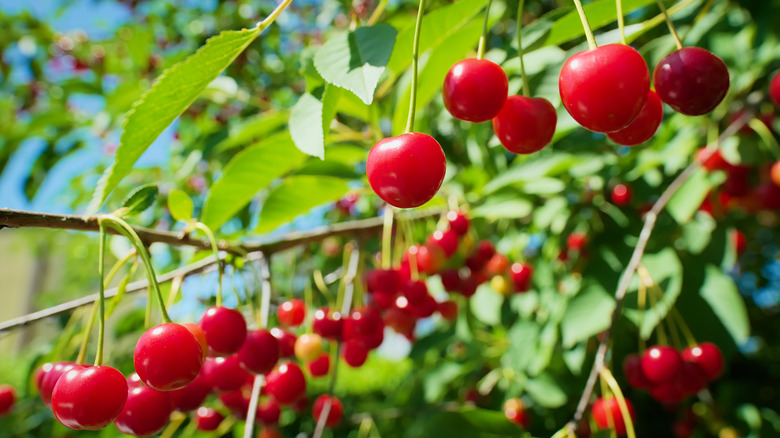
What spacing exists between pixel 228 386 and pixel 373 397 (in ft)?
11.6

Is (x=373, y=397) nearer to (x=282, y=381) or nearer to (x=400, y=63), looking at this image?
(x=282, y=381)

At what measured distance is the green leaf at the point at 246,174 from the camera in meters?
1.09

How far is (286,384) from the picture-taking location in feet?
3.92

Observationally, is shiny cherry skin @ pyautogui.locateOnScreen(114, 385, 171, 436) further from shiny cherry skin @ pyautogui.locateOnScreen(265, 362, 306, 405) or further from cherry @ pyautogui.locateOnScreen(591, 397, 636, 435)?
cherry @ pyautogui.locateOnScreen(591, 397, 636, 435)

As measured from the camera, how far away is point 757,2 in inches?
62.5

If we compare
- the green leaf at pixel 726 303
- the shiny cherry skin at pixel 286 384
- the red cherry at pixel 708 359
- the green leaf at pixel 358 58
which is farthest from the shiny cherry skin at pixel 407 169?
the green leaf at pixel 726 303

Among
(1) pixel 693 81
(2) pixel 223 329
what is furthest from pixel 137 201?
(1) pixel 693 81

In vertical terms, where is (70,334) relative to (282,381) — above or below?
above

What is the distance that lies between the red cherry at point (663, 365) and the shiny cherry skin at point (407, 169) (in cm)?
89

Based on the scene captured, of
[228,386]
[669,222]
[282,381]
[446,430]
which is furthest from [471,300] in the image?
[228,386]

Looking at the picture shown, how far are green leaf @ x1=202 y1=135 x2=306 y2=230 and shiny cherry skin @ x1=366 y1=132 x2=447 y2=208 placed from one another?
50 cm

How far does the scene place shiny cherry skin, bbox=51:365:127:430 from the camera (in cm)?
65

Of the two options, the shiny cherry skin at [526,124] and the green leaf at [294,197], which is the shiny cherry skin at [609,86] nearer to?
the shiny cherry skin at [526,124]

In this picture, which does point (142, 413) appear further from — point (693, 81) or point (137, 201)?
point (693, 81)
